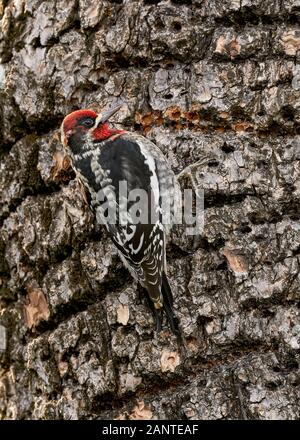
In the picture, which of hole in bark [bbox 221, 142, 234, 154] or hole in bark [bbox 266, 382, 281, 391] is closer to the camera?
hole in bark [bbox 266, 382, 281, 391]

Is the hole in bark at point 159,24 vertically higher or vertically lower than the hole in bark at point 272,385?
higher

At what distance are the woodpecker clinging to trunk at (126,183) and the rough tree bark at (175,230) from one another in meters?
0.08

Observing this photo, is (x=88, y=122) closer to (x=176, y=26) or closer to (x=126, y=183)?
(x=126, y=183)

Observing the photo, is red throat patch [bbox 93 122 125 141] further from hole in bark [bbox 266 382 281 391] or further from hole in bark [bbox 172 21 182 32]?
hole in bark [bbox 266 382 281 391]

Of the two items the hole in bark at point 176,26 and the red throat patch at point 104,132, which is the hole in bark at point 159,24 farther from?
the red throat patch at point 104,132

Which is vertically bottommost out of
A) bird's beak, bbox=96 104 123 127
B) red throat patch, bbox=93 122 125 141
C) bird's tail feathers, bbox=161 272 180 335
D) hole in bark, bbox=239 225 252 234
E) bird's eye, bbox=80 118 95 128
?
bird's tail feathers, bbox=161 272 180 335

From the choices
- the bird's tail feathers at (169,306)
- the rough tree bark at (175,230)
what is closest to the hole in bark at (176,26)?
the rough tree bark at (175,230)

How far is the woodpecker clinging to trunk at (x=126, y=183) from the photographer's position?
448 cm

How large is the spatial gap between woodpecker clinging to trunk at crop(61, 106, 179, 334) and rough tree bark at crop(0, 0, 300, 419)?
0.08m

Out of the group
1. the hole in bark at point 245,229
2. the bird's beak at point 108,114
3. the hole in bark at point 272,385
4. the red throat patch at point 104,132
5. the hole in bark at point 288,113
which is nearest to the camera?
the hole in bark at point 272,385

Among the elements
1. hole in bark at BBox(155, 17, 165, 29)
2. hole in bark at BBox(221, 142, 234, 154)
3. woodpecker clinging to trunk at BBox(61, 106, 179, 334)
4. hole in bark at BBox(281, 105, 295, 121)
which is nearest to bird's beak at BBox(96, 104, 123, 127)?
woodpecker clinging to trunk at BBox(61, 106, 179, 334)

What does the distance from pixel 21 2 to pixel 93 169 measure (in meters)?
1.08

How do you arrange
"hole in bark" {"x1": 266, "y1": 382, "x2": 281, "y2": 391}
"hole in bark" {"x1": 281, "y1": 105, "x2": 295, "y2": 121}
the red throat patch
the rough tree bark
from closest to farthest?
1. "hole in bark" {"x1": 266, "y1": 382, "x2": 281, "y2": 391}
2. the rough tree bark
3. "hole in bark" {"x1": 281, "y1": 105, "x2": 295, "y2": 121}
4. the red throat patch

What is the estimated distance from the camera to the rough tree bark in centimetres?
415
